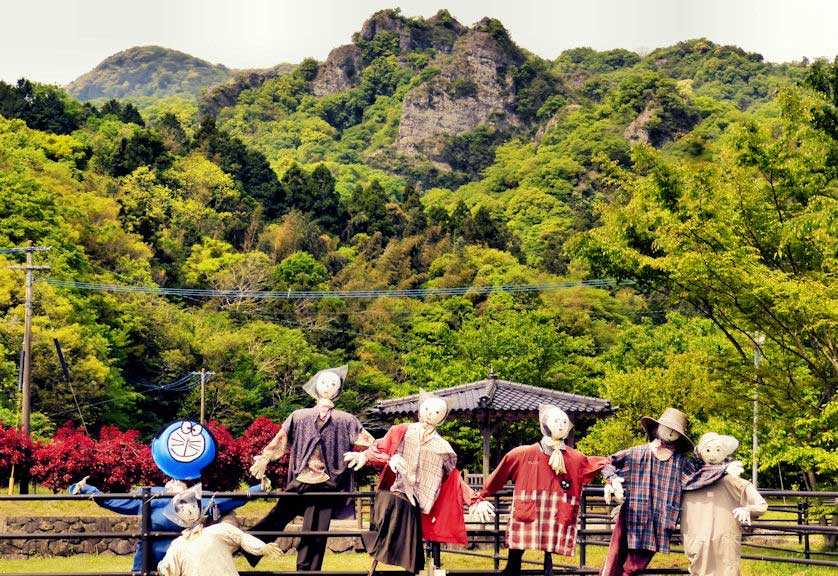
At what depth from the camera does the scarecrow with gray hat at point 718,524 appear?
9273mm

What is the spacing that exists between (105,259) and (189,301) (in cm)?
638

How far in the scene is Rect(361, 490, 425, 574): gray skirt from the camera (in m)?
9.54

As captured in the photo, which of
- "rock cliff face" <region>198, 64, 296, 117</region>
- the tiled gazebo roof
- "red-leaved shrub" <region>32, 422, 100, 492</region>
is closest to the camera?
"red-leaved shrub" <region>32, 422, 100, 492</region>

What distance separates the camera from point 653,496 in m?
9.48

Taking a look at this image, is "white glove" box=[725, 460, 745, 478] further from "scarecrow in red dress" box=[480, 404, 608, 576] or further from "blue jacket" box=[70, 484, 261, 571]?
"blue jacket" box=[70, 484, 261, 571]

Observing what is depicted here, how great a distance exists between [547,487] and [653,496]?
0.79 m

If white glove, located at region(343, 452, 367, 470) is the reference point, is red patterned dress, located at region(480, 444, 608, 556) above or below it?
below

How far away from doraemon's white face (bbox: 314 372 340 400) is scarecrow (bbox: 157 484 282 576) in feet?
6.70

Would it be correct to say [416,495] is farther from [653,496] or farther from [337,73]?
[337,73]

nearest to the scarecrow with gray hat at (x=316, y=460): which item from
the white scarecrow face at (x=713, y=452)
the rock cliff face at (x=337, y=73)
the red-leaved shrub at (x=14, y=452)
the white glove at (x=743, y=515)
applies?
the white scarecrow face at (x=713, y=452)

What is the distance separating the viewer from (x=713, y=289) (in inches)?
744

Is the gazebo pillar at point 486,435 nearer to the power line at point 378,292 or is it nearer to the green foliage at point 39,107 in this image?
the power line at point 378,292

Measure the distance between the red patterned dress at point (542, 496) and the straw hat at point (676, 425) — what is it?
17.0 inches

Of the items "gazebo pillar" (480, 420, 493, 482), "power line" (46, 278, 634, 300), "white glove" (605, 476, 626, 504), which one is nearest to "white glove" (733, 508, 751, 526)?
"white glove" (605, 476, 626, 504)
